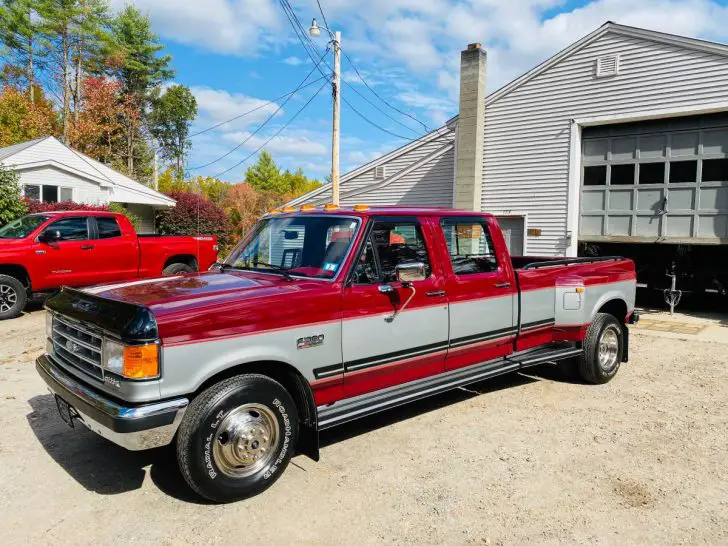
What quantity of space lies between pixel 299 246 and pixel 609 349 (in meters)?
4.06

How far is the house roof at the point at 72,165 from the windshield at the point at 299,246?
18.5 m

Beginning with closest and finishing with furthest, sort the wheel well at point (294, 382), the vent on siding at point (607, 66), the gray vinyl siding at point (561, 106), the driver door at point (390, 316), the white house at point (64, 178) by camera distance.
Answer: the wheel well at point (294, 382) < the driver door at point (390, 316) < the gray vinyl siding at point (561, 106) < the vent on siding at point (607, 66) < the white house at point (64, 178)

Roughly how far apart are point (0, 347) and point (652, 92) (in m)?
13.7

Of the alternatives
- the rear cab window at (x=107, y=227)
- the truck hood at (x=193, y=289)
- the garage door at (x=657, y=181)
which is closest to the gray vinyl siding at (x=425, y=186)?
the garage door at (x=657, y=181)

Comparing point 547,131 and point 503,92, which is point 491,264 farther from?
point 503,92

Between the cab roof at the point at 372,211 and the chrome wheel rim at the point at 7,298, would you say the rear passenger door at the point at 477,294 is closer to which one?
the cab roof at the point at 372,211

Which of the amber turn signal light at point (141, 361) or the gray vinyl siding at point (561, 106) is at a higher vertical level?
the gray vinyl siding at point (561, 106)

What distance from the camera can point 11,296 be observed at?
992 cm

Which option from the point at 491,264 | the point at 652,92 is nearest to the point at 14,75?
the point at 652,92

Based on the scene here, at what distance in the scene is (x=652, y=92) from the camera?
12328 millimetres

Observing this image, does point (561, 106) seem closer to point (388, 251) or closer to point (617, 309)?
point (617, 309)

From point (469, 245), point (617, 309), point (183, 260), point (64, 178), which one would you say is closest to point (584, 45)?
point (617, 309)

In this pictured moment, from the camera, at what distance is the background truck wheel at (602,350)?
6031mm

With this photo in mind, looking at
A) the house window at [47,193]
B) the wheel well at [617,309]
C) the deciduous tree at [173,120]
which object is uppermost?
the deciduous tree at [173,120]
